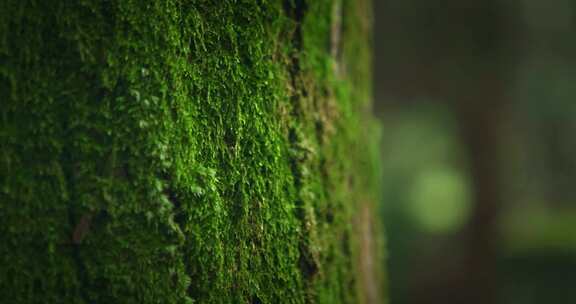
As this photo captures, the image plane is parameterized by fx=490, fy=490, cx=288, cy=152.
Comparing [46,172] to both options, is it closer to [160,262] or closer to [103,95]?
[103,95]

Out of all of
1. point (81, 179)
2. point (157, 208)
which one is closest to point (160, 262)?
point (157, 208)

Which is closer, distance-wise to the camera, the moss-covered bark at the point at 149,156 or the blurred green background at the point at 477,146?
the moss-covered bark at the point at 149,156

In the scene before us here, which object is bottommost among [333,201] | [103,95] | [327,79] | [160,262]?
[160,262]

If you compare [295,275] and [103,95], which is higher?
[103,95]

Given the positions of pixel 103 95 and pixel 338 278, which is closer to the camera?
pixel 103 95

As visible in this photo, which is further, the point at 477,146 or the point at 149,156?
the point at 477,146
